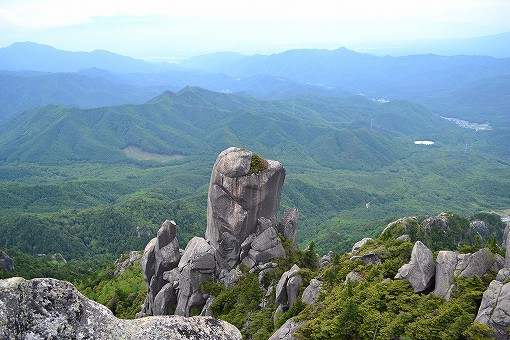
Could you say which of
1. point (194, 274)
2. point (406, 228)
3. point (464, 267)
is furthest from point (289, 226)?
point (464, 267)

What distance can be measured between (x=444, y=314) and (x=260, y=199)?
70.7 feet

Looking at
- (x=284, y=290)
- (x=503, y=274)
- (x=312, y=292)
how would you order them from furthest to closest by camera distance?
(x=284, y=290) < (x=312, y=292) < (x=503, y=274)

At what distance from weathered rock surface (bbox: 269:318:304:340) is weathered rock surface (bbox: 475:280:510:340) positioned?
31.7 feet

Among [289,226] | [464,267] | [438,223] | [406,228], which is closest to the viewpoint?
[464,267]

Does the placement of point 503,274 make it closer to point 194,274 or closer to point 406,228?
point 194,274

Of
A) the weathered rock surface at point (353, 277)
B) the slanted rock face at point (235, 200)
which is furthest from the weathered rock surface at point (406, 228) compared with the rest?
the weathered rock surface at point (353, 277)

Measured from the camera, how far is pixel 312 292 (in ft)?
90.8

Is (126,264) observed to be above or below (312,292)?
below

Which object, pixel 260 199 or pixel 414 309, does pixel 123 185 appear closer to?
pixel 260 199

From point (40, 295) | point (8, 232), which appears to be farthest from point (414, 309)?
point (8, 232)

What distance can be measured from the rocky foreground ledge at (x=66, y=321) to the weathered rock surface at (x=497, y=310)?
13269 mm

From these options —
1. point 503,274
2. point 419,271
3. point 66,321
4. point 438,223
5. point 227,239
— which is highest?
point 66,321

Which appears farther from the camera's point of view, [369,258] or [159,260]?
[159,260]

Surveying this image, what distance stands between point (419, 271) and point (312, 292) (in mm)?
7375
